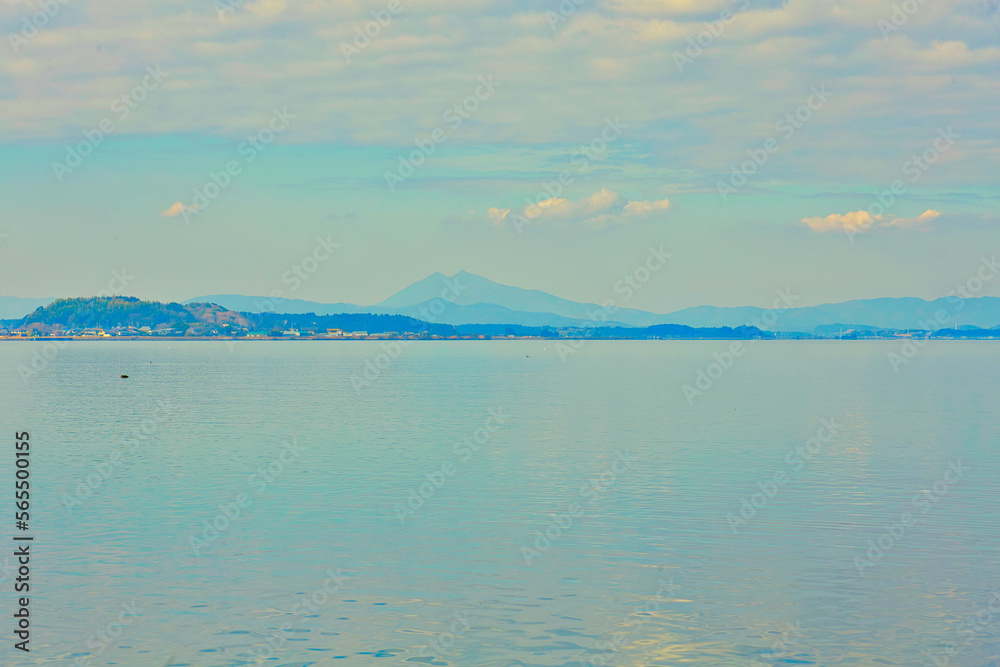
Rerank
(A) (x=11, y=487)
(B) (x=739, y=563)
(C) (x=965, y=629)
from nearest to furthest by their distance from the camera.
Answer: (C) (x=965, y=629) → (B) (x=739, y=563) → (A) (x=11, y=487)

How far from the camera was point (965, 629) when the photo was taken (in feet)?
71.0

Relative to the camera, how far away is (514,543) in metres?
30.0

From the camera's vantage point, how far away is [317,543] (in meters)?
29.9

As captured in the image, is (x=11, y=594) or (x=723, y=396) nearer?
(x=11, y=594)

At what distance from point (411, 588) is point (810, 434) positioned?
39.9 meters

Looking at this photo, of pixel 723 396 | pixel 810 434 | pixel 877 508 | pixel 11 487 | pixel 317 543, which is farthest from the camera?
pixel 723 396

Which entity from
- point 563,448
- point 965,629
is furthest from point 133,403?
point 965,629

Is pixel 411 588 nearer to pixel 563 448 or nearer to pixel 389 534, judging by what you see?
pixel 389 534

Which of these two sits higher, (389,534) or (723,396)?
(723,396)

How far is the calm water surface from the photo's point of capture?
21.0 metres

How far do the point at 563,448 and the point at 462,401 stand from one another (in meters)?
34.3

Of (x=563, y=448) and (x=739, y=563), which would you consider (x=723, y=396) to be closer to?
(x=563, y=448)

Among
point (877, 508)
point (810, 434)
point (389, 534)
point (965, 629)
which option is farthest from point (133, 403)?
point (965, 629)

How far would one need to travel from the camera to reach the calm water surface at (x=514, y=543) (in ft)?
68.8
